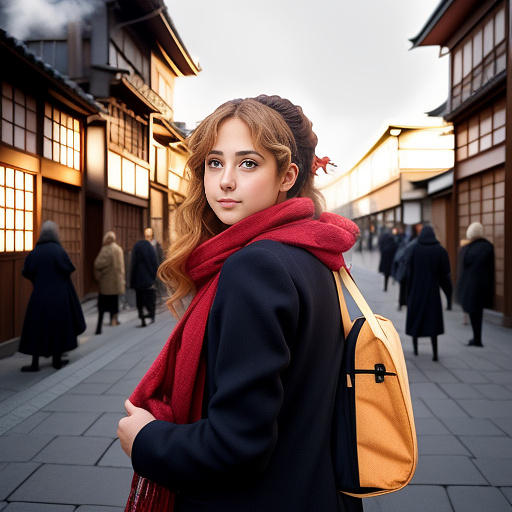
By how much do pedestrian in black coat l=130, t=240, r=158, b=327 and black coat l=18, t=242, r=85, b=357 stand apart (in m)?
2.96

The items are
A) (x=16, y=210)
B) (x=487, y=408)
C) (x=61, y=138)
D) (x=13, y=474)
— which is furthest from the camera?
(x=61, y=138)

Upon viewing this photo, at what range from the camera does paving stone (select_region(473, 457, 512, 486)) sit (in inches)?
125

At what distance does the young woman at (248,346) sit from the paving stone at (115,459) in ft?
8.09

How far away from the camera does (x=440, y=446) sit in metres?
3.72

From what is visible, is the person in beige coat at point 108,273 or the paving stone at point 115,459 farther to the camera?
the person in beige coat at point 108,273

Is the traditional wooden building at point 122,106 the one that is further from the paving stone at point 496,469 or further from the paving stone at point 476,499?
the paving stone at point 476,499

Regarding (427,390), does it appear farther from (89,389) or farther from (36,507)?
(36,507)

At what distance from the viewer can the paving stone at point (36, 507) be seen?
280 cm

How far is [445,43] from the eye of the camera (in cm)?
1459

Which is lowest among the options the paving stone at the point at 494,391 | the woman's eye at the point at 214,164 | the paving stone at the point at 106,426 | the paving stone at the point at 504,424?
the paving stone at the point at 106,426

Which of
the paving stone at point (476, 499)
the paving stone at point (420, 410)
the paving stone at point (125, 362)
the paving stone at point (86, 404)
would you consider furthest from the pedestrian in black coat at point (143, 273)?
the paving stone at point (476, 499)

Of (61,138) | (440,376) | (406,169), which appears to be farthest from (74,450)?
(406,169)

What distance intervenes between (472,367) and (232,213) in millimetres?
6046

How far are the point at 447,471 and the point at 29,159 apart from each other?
309 inches
